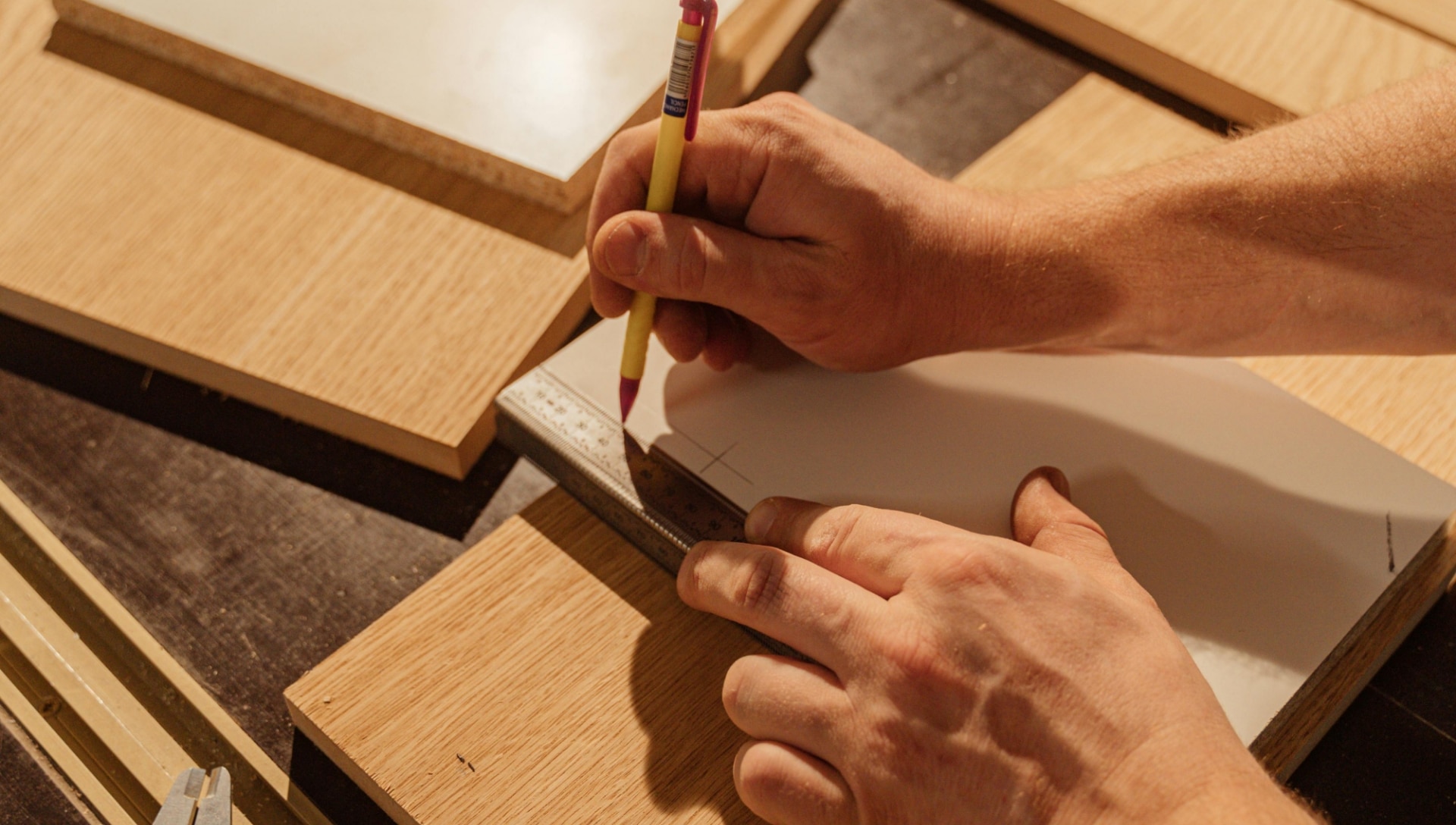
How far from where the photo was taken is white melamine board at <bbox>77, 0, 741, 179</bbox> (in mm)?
1127

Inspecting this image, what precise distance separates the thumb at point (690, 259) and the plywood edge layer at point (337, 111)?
323mm

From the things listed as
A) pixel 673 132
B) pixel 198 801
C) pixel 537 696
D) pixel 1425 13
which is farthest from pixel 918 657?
pixel 1425 13

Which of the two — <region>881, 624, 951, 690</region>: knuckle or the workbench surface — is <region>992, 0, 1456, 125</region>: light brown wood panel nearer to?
the workbench surface

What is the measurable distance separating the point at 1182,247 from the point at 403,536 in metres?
0.77

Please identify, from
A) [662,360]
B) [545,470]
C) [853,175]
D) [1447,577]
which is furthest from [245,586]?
[1447,577]

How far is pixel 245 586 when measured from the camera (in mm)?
913

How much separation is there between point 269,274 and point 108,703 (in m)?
0.45

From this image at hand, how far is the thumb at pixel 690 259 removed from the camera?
797mm

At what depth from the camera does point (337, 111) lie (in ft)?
3.83

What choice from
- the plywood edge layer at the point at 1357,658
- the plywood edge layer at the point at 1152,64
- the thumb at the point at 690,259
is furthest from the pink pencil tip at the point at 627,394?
the plywood edge layer at the point at 1152,64

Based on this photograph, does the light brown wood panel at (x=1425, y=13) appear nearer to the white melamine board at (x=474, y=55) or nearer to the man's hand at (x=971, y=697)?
the white melamine board at (x=474, y=55)

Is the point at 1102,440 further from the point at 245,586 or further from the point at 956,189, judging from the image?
the point at 245,586

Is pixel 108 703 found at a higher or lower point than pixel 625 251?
lower

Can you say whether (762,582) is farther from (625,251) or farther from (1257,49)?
(1257,49)
